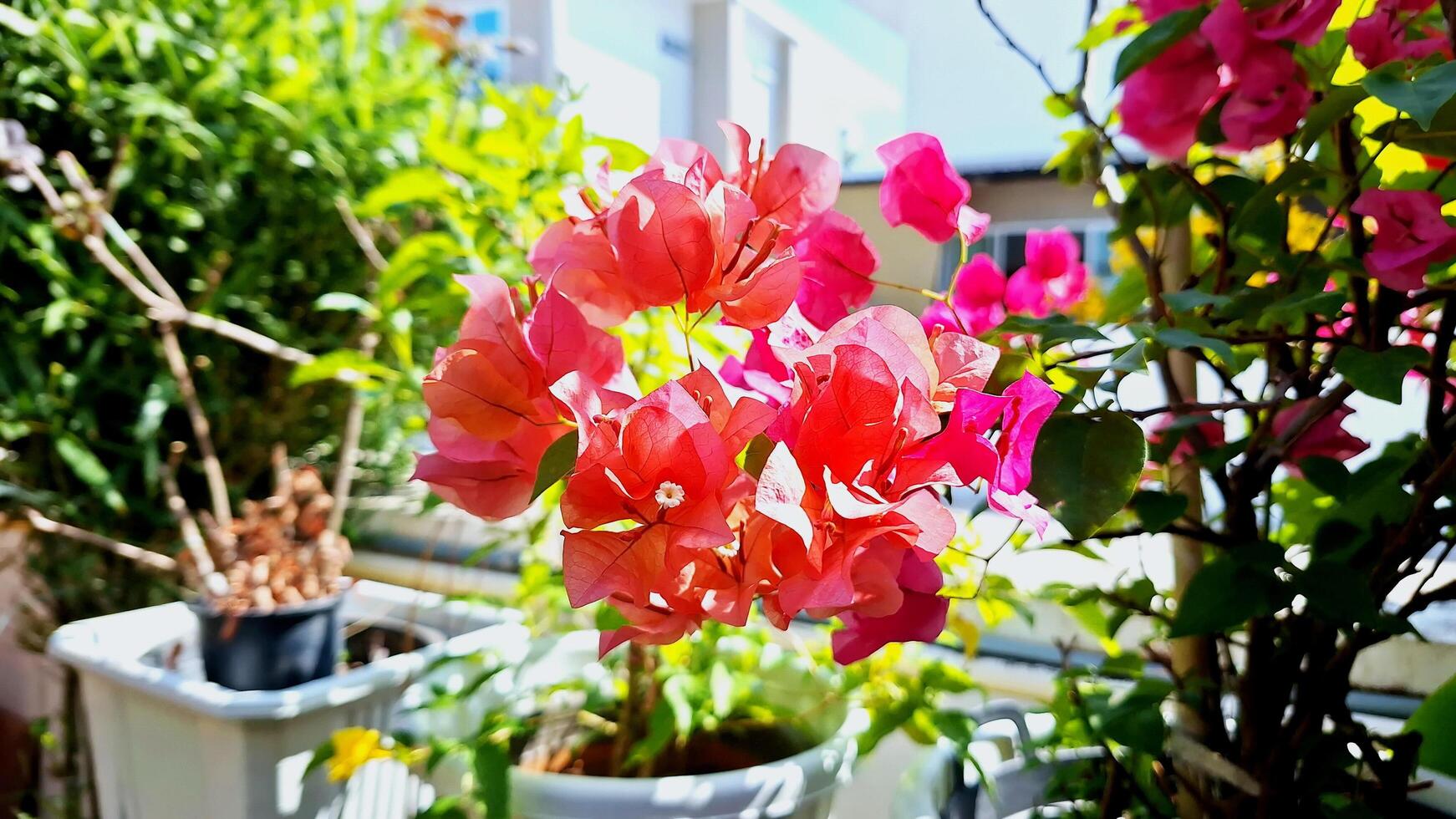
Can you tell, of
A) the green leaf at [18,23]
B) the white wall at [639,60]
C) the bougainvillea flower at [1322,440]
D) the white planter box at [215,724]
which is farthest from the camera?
the white wall at [639,60]

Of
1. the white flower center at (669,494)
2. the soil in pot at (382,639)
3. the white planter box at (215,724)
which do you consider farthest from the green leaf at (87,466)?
the white flower center at (669,494)

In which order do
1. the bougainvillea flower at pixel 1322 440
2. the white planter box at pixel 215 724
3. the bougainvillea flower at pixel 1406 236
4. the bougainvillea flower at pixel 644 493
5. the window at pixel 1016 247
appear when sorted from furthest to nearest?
the window at pixel 1016 247, the white planter box at pixel 215 724, the bougainvillea flower at pixel 1322 440, the bougainvillea flower at pixel 1406 236, the bougainvillea flower at pixel 644 493

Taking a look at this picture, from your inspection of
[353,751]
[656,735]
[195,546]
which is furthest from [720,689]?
[195,546]

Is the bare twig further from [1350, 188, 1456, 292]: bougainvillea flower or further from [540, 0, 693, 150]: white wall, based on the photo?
[1350, 188, 1456, 292]: bougainvillea flower

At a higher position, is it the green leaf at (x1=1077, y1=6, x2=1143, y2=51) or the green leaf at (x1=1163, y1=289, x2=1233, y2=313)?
the green leaf at (x1=1077, y1=6, x2=1143, y2=51)

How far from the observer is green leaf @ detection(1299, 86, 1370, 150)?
0.30 m

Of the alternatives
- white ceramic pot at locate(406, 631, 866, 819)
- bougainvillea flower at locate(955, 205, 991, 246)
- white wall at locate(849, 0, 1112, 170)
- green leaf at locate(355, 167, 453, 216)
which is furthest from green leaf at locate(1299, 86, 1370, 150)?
white wall at locate(849, 0, 1112, 170)

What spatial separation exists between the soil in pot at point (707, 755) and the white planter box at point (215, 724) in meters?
0.11

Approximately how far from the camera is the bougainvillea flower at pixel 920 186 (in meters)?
0.32

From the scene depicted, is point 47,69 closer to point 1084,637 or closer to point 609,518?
point 609,518

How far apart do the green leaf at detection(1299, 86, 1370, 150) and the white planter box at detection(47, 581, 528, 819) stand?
0.59 metres

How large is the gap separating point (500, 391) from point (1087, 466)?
0.54ft

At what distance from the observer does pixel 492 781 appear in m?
0.48

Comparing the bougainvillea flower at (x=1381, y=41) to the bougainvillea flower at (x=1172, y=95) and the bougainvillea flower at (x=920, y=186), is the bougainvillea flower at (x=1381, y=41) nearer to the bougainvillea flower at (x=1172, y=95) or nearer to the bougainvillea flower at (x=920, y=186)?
the bougainvillea flower at (x=1172, y=95)
